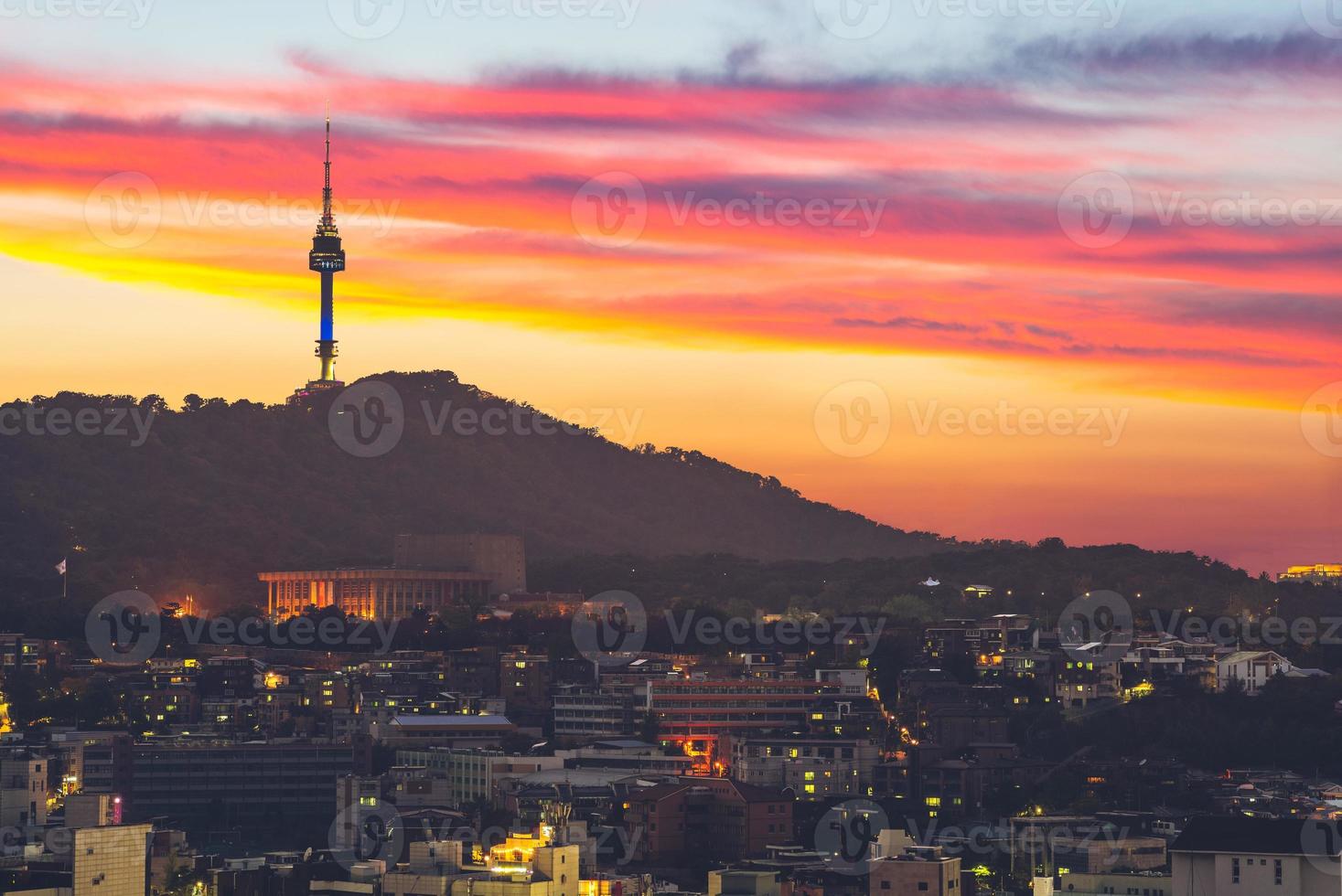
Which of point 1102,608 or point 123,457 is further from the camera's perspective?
point 123,457

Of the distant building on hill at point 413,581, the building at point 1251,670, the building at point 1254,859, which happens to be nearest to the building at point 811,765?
the building at point 1251,670

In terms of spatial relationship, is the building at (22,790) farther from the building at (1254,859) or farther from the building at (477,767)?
the building at (1254,859)

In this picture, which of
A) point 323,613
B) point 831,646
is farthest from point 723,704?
point 323,613

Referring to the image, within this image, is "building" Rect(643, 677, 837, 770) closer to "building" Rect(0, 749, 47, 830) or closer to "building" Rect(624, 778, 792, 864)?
"building" Rect(624, 778, 792, 864)

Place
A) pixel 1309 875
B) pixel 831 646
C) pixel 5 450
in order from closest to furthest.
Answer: pixel 1309 875 → pixel 831 646 → pixel 5 450

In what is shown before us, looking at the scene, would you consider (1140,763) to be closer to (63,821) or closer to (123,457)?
(63,821)

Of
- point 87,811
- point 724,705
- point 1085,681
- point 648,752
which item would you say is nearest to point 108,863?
point 87,811
